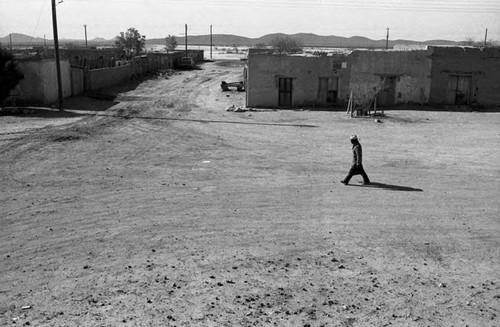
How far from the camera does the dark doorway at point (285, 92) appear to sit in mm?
33188

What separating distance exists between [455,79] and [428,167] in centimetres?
1658

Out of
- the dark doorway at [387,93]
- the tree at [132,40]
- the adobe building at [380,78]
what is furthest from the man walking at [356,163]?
the tree at [132,40]

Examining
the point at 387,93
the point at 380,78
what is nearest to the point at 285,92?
the point at 380,78

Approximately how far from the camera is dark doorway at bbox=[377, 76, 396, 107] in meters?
33.2

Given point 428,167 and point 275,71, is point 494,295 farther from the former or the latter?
point 275,71

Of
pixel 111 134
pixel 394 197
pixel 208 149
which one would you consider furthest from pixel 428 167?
pixel 111 134

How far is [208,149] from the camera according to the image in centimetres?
2078

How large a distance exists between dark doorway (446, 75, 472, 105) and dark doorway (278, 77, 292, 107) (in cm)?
938

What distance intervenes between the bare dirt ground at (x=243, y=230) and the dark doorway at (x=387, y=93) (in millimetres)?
10289

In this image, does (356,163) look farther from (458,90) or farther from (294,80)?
(458,90)

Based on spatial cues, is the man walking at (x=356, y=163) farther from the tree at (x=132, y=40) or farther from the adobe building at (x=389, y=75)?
the tree at (x=132, y=40)

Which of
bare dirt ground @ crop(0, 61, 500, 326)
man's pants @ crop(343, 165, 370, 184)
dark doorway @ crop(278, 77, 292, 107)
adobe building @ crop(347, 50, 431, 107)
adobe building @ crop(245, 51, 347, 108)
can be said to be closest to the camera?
bare dirt ground @ crop(0, 61, 500, 326)

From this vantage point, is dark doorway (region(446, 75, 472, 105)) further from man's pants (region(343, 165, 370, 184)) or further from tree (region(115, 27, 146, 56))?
tree (region(115, 27, 146, 56))

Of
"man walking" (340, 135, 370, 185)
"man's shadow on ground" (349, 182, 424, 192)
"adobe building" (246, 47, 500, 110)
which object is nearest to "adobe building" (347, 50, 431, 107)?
"adobe building" (246, 47, 500, 110)
